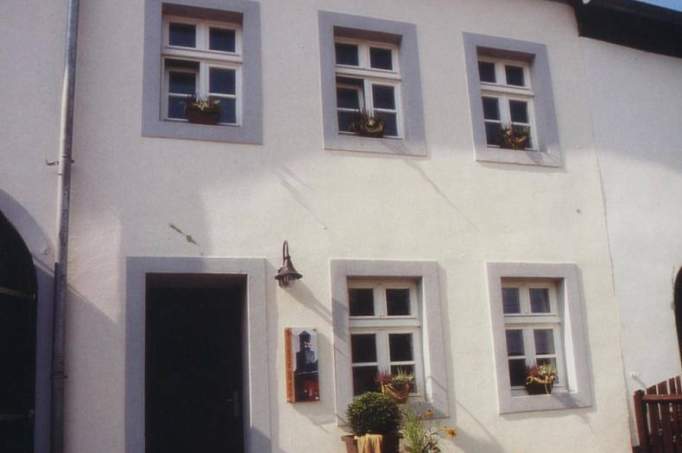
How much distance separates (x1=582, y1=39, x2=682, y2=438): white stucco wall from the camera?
8172 millimetres

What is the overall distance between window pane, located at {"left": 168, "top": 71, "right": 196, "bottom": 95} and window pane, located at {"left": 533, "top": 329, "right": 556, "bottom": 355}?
418 centimetres

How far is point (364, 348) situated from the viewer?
7.28 m

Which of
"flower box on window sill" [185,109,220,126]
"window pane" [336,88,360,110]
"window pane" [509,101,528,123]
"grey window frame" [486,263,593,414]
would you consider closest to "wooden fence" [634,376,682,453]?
"grey window frame" [486,263,593,414]

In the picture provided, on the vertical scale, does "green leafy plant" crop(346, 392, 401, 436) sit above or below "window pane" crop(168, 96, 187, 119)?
below

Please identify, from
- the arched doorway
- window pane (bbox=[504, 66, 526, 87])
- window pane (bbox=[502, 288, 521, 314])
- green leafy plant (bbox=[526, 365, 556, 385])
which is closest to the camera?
the arched doorway

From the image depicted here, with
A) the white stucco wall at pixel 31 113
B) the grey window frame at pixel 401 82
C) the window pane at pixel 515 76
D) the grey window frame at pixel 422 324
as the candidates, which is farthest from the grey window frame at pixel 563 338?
the white stucco wall at pixel 31 113

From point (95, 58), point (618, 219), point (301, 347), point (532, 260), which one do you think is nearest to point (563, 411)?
point (532, 260)

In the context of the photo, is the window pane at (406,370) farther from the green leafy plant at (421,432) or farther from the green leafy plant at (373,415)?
the green leafy plant at (373,415)

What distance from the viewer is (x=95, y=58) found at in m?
6.89

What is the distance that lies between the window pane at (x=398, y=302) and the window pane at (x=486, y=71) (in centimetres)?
261

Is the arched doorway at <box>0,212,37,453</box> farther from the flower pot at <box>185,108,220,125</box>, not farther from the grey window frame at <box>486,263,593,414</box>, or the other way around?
the grey window frame at <box>486,263,593,414</box>

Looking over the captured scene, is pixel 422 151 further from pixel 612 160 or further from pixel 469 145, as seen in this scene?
pixel 612 160

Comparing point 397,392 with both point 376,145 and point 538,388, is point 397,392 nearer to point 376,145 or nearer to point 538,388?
point 538,388

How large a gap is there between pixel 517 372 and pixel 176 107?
421cm
